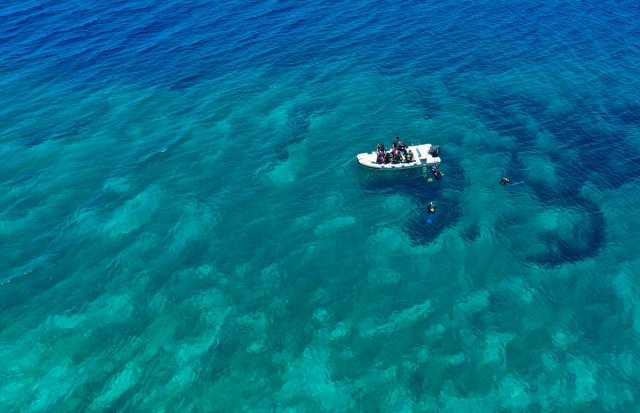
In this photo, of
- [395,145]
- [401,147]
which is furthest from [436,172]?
[395,145]

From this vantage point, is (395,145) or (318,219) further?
(395,145)

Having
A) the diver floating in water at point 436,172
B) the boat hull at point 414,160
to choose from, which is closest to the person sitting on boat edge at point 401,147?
the boat hull at point 414,160

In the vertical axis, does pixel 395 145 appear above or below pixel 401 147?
above

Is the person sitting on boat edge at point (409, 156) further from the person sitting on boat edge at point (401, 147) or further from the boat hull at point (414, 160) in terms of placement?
the person sitting on boat edge at point (401, 147)

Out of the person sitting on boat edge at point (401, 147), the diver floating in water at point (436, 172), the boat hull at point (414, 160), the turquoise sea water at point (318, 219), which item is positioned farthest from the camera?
the person sitting on boat edge at point (401, 147)

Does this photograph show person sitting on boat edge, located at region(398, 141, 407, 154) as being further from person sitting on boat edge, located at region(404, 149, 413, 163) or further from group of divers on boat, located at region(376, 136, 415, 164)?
person sitting on boat edge, located at region(404, 149, 413, 163)

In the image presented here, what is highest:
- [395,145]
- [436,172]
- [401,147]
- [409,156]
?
[395,145]

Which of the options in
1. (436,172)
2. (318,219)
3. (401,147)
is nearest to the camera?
(318,219)

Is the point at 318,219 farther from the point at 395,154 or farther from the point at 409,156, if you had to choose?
the point at 409,156
